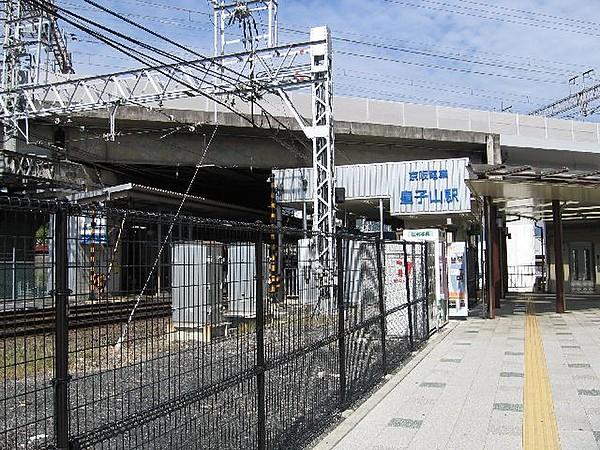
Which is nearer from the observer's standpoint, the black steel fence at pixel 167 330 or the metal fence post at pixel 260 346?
the black steel fence at pixel 167 330

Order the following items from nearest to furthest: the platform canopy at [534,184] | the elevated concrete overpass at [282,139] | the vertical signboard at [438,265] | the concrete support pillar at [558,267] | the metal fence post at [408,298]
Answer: the metal fence post at [408,298] → the vertical signboard at [438,265] → the platform canopy at [534,184] → the concrete support pillar at [558,267] → the elevated concrete overpass at [282,139]

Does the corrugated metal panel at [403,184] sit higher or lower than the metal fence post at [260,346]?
higher

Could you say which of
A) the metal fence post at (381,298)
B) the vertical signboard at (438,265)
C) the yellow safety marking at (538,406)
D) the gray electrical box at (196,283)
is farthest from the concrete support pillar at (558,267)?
the gray electrical box at (196,283)

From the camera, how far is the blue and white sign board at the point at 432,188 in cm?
2141

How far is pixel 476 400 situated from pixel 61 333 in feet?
19.5

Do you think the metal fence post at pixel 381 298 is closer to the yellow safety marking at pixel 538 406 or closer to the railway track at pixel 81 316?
the yellow safety marking at pixel 538 406

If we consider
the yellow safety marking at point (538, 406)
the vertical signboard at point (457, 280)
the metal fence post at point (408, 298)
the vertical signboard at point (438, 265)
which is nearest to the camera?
the yellow safety marking at point (538, 406)

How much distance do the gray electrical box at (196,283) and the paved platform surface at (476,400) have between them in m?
2.25

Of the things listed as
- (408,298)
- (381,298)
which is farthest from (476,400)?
(408,298)

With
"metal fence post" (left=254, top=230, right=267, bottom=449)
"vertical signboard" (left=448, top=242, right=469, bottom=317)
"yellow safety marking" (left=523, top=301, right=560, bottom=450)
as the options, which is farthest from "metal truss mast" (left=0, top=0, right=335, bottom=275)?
"metal fence post" (left=254, top=230, right=267, bottom=449)

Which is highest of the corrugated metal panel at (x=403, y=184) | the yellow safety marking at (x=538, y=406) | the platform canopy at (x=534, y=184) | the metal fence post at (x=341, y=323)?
the corrugated metal panel at (x=403, y=184)

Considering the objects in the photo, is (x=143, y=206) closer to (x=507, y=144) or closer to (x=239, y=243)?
(x=507, y=144)

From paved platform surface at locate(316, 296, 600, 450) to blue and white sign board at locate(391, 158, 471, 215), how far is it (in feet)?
28.4

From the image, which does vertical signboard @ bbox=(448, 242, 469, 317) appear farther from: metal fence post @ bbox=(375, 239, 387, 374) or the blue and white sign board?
metal fence post @ bbox=(375, 239, 387, 374)
